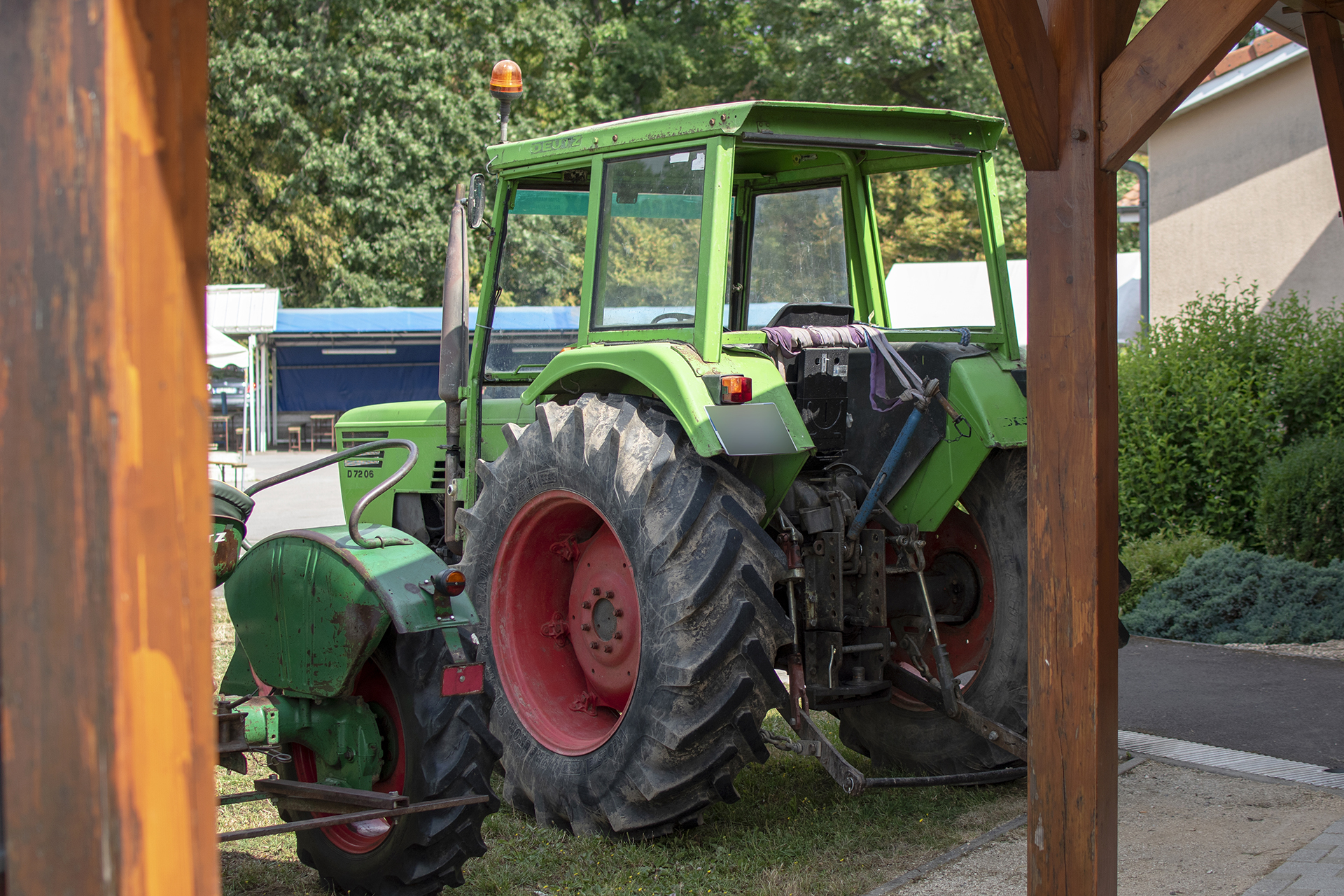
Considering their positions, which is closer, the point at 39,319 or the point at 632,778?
the point at 39,319

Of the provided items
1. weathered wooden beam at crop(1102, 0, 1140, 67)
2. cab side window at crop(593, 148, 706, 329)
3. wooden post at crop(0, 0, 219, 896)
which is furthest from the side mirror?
wooden post at crop(0, 0, 219, 896)

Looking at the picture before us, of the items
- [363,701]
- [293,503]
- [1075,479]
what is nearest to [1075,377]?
[1075,479]

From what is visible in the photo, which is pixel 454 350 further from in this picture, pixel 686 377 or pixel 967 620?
pixel 967 620

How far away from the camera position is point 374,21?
25.0 metres

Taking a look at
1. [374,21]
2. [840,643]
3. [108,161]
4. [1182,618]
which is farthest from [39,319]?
[374,21]

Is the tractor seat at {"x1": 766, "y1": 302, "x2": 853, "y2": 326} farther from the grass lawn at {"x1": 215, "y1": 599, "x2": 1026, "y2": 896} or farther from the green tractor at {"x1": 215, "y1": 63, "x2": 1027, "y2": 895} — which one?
the grass lawn at {"x1": 215, "y1": 599, "x2": 1026, "y2": 896}

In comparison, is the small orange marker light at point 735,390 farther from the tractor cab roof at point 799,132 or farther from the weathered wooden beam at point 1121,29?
the weathered wooden beam at point 1121,29

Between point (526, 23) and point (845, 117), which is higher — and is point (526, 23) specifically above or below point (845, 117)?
above

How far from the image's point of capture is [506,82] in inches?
206

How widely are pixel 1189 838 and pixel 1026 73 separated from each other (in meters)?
2.71

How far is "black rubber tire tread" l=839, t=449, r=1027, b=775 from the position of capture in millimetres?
4562

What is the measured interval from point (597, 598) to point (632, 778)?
73cm

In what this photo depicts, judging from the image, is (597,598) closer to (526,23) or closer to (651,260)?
(651,260)

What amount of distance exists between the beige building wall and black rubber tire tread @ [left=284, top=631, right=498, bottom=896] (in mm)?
9749
